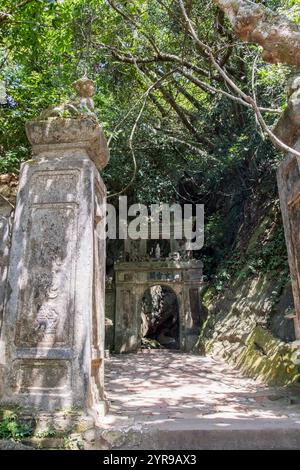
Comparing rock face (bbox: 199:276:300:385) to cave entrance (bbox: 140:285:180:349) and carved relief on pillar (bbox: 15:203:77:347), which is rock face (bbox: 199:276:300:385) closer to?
carved relief on pillar (bbox: 15:203:77:347)

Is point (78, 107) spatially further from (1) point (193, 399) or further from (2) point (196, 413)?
(1) point (193, 399)

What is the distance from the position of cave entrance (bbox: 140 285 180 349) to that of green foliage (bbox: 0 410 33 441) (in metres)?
13.0

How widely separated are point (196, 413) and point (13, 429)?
1.91 m

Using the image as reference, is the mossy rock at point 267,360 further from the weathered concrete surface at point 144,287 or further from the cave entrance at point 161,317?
the cave entrance at point 161,317

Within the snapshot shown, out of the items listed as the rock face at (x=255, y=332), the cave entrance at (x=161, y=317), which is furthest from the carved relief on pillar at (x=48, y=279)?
the cave entrance at (x=161, y=317)

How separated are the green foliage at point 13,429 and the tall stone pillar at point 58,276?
16 centimetres

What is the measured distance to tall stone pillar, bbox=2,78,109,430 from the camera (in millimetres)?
3232

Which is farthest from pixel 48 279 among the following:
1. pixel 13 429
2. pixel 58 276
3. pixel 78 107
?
pixel 78 107

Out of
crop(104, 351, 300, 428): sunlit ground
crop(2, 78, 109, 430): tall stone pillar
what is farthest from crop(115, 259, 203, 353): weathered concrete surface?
crop(2, 78, 109, 430): tall stone pillar

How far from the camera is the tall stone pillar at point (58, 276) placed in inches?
127

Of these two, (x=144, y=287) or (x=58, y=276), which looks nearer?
(x=58, y=276)

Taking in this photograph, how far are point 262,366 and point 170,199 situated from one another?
7.44 m

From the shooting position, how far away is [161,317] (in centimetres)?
1705
